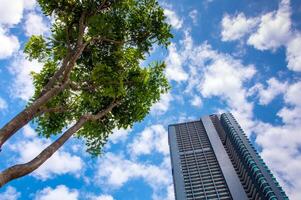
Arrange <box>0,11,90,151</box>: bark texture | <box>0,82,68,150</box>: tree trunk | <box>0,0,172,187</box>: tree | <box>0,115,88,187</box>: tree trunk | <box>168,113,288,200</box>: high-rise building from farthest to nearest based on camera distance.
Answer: <box>168,113,288,200</box>: high-rise building < <box>0,0,172,187</box>: tree < <box>0,11,90,151</box>: bark texture < <box>0,82,68,150</box>: tree trunk < <box>0,115,88,187</box>: tree trunk

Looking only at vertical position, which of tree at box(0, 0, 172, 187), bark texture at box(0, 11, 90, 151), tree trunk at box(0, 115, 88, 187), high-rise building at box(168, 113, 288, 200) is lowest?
tree trunk at box(0, 115, 88, 187)

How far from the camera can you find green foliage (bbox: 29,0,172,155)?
44.6 ft

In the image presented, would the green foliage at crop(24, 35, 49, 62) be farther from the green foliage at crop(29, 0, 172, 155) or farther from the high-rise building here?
the high-rise building

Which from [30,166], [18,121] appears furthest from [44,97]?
[30,166]

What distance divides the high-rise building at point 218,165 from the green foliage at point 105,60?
81.7 meters

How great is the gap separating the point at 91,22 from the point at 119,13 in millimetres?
1939

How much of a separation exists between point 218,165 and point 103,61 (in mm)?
107840

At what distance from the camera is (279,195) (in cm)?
8650

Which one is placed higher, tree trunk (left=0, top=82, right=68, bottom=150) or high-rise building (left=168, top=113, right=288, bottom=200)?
high-rise building (left=168, top=113, right=288, bottom=200)

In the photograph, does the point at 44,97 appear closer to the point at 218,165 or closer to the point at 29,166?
the point at 29,166

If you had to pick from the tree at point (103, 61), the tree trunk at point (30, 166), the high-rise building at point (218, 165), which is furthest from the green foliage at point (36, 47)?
the high-rise building at point (218, 165)

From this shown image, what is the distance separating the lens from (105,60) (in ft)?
Answer: 48.9

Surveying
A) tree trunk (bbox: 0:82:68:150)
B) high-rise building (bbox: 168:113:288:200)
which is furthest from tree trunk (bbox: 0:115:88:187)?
high-rise building (bbox: 168:113:288:200)

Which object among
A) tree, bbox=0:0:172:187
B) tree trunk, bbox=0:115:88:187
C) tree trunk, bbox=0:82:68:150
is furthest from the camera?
tree, bbox=0:0:172:187
